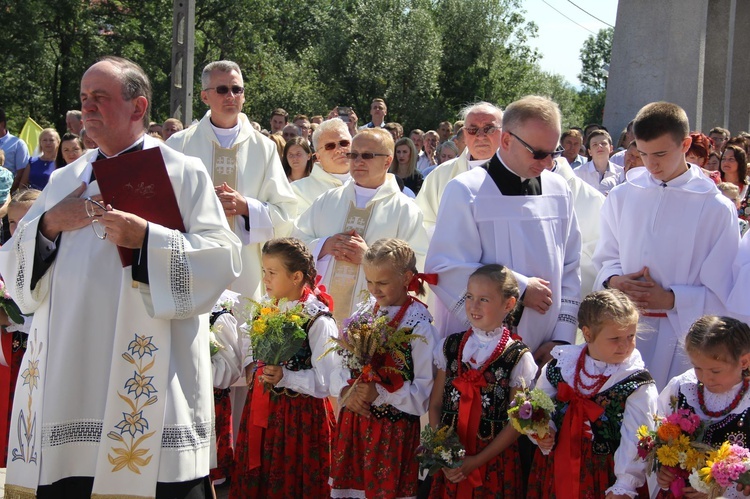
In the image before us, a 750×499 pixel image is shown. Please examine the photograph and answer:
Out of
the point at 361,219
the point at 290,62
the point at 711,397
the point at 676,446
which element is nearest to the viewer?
the point at 676,446

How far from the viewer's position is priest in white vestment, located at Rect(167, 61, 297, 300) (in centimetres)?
646

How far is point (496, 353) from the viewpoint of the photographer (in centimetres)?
441

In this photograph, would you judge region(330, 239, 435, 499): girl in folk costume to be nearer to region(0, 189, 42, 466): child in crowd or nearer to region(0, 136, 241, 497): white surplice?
region(0, 136, 241, 497): white surplice

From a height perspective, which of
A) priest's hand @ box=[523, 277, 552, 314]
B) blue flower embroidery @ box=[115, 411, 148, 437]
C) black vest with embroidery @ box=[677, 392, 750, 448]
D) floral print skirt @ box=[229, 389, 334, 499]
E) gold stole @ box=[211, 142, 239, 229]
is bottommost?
floral print skirt @ box=[229, 389, 334, 499]

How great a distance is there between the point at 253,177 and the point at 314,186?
82 cm

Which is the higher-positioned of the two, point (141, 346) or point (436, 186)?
point (436, 186)

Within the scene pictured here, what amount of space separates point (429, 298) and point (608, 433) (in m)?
1.91

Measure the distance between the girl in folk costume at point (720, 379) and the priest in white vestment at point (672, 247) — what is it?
654mm

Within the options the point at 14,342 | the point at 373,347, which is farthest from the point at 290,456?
the point at 14,342

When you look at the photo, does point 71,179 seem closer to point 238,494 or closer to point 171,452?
point 171,452

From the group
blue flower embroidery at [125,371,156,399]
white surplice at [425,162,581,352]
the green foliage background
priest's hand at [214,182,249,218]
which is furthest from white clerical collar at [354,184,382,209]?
the green foliage background

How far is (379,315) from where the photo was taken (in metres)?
4.84

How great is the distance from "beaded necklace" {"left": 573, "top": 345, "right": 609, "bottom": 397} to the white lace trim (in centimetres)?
37

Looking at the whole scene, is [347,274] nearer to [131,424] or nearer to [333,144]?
[333,144]
